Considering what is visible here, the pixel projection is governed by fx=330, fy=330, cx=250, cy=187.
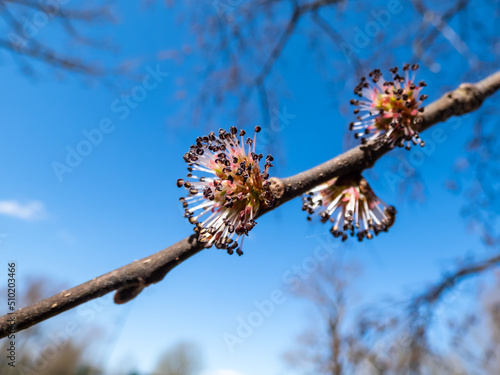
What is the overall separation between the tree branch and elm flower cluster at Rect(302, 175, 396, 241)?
10cm

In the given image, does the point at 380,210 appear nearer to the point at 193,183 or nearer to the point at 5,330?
the point at 193,183

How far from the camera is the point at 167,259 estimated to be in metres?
1.10

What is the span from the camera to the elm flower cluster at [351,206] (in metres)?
1.47

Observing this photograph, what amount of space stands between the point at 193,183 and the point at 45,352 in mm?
2283

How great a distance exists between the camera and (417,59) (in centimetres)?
360

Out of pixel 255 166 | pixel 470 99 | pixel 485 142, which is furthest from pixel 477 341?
pixel 255 166

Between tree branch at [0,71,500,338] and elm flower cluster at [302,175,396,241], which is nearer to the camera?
tree branch at [0,71,500,338]

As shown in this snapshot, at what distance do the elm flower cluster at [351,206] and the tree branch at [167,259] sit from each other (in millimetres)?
101

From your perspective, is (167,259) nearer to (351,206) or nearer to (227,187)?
(227,187)

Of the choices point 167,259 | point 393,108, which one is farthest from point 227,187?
point 393,108

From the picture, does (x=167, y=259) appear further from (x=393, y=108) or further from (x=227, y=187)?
(x=393, y=108)

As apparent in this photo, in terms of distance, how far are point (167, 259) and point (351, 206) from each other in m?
0.85

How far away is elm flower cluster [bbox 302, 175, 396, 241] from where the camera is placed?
1.47 m

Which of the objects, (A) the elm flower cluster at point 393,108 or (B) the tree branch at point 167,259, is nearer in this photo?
(B) the tree branch at point 167,259
